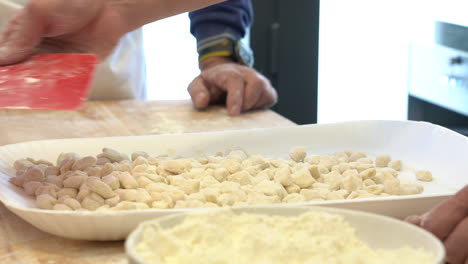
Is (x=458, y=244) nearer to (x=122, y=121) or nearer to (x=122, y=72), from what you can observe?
(x=122, y=121)

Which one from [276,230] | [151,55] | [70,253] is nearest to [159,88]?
[151,55]

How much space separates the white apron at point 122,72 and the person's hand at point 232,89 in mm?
184

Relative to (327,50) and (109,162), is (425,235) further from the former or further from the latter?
(327,50)

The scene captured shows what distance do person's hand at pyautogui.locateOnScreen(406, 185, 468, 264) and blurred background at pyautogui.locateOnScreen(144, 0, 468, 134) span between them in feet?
5.10

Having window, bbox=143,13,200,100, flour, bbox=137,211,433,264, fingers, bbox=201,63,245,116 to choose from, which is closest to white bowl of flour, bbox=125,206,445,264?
flour, bbox=137,211,433,264

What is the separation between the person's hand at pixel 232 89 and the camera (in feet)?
4.55

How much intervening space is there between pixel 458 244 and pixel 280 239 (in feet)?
0.56

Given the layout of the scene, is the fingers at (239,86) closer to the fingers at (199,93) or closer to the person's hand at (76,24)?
the fingers at (199,93)

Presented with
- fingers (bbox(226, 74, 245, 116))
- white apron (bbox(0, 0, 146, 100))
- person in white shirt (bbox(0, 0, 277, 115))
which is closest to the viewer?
person in white shirt (bbox(0, 0, 277, 115))

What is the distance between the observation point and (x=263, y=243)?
47 cm

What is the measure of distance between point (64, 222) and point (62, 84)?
212 mm

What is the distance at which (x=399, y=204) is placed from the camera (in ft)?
2.32

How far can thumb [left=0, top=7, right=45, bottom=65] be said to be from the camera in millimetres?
891

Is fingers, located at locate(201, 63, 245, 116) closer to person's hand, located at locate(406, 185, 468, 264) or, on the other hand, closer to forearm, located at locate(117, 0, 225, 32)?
forearm, located at locate(117, 0, 225, 32)
